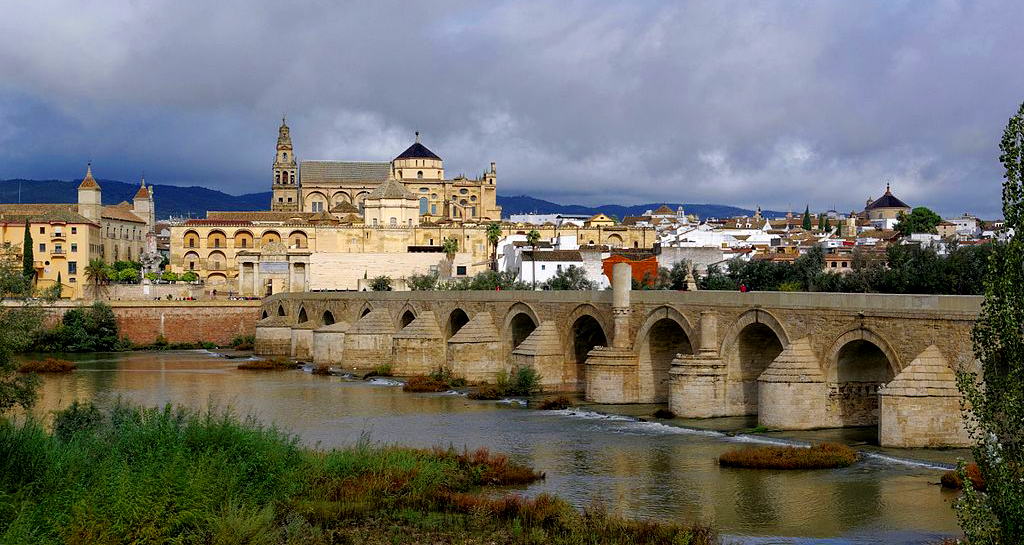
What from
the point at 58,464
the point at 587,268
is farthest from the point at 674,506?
the point at 587,268

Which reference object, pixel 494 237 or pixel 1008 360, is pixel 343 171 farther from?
pixel 1008 360

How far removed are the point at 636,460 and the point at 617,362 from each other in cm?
941

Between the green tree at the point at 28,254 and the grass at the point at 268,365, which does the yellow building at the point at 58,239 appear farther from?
the grass at the point at 268,365

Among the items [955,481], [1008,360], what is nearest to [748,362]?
[955,481]

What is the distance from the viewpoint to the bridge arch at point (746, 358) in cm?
2969

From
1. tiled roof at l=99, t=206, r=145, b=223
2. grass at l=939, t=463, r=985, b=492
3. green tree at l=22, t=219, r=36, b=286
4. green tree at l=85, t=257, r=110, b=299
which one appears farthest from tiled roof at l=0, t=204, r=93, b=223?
grass at l=939, t=463, r=985, b=492

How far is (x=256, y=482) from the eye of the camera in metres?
18.4

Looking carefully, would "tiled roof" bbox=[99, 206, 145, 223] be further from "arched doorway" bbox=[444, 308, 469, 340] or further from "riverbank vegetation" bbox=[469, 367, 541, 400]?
"riverbank vegetation" bbox=[469, 367, 541, 400]

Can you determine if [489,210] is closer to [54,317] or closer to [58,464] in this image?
[54,317]

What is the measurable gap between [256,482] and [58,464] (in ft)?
9.55

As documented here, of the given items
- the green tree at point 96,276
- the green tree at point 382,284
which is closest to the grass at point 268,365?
the green tree at point 382,284

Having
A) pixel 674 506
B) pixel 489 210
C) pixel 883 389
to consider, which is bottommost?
pixel 674 506

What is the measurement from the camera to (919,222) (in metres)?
105

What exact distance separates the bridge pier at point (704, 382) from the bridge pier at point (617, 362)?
3.43m
